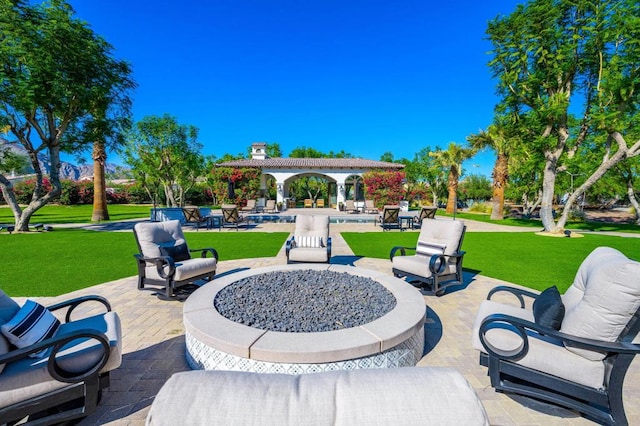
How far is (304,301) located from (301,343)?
0.98 meters

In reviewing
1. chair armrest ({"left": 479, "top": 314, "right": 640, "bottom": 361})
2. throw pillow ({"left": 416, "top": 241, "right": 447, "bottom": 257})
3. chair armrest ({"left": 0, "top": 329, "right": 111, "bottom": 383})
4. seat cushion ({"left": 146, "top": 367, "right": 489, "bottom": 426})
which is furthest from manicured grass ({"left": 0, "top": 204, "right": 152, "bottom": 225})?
chair armrest ({"left": 479, "top": 314, "right": 640, "bottom": 361})

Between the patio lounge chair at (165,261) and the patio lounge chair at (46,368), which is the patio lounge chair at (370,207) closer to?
the patio lounge chair at (165,261)

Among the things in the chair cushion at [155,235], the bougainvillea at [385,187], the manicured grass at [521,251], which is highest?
the bougainvillea at [385,187]

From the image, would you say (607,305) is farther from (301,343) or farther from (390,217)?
(390,217)

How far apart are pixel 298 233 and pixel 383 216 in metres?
6.89

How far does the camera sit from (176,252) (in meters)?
4.70

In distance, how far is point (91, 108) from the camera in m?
12.0

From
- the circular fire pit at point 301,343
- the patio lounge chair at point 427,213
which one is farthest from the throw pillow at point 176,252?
the patio lounge chair at point 427,213

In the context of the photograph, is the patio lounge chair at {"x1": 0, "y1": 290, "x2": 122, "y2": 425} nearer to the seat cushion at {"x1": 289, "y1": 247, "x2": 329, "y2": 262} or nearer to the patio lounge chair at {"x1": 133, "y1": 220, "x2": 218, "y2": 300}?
the patio lounge chair at {"x1": 133, "y1": 220, "x2": 218, "y2": 300}

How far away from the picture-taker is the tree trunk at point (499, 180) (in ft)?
60.8

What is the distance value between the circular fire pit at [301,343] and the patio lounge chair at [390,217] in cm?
930

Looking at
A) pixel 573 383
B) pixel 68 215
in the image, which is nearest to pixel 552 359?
pixel 573 383

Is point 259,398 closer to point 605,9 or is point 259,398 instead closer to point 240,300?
point 240,300

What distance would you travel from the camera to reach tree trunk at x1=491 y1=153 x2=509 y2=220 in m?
18.5
